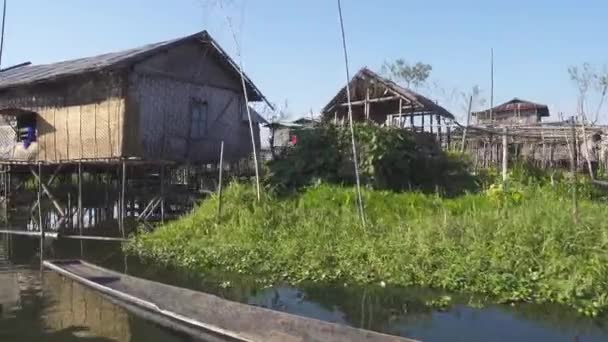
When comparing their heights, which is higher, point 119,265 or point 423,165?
point 423,165

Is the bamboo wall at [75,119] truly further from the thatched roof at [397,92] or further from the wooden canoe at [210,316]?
the thatched roof at [397,92]

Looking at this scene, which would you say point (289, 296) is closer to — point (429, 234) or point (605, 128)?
point (429, 234)

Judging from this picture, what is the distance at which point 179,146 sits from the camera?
15.4 meters

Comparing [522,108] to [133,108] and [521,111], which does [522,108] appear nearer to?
[521,111]

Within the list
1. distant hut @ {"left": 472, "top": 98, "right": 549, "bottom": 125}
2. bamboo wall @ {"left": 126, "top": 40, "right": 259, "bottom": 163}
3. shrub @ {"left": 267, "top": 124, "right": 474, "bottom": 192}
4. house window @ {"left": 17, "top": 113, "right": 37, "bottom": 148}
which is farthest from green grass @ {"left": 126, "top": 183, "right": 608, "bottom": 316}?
distant hut @ {"left": 472, "top": 98, "right": 549, "bottom": 125}

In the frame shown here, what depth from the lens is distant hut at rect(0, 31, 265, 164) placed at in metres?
14.3

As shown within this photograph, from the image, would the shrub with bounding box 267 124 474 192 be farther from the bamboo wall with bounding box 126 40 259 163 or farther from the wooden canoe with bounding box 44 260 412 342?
the wooden canoe with bounding box 44 260 412 342

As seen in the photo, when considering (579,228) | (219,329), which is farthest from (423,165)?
(219,329)

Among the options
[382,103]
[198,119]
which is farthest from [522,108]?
[198,119]


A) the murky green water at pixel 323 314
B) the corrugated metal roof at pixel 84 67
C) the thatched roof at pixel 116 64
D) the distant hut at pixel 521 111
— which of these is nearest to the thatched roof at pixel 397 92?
the thatched roof at pixel 116 64

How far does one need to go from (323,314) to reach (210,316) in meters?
1.30

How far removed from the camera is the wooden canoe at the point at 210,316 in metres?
5.34

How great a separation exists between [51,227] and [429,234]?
12898mm

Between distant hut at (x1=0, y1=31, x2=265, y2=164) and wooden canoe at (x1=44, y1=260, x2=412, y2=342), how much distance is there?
645cm
